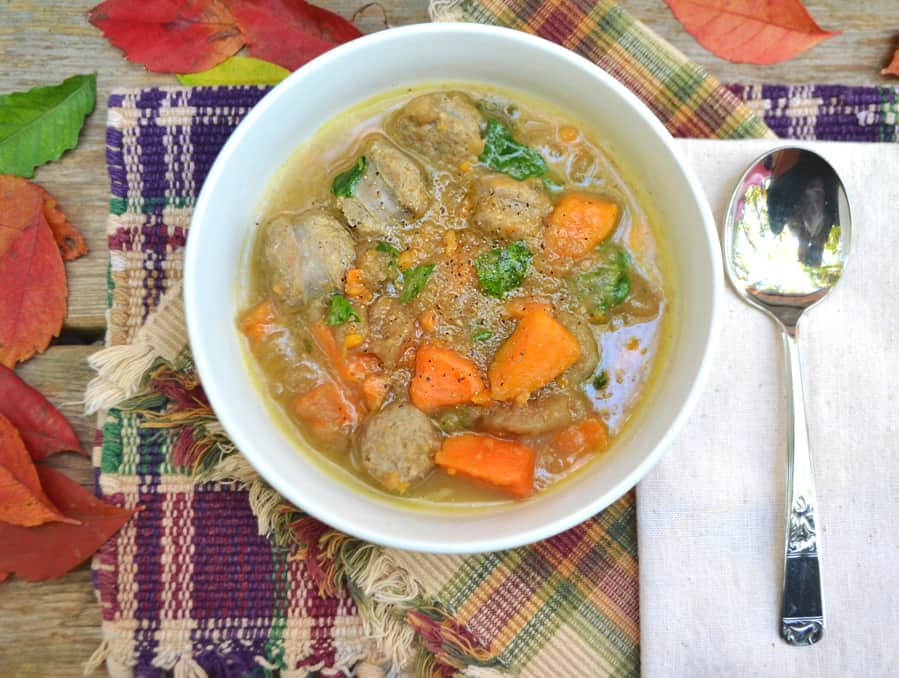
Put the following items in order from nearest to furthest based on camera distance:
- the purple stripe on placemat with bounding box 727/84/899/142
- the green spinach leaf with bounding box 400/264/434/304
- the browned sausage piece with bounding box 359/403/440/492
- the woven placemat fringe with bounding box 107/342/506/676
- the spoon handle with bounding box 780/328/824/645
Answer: the browned sausage piece with bounding box 359/403/440/492
the green spinach leaf with bounding box 400/264/434/304
the spoon handle with bounding box 780/328/824/645
the woven placemat fringe with bounding box 107/342/506/676
the purple stripe on placemat with bounding box 727/84/899/142

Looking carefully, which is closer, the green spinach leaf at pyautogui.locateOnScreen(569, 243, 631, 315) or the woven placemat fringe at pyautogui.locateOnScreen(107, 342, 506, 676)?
the green spinach leaf at pyautogui.locateOnScreen(569, 243, 631, 315)

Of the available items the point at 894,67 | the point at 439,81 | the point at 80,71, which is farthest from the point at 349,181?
the point at 894,67

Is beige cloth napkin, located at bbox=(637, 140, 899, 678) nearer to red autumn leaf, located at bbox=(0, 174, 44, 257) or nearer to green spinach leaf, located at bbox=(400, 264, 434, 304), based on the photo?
green spinach leaf, located at bbox=(400, 264, 434, 304)

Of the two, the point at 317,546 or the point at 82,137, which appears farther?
the point at 82,137

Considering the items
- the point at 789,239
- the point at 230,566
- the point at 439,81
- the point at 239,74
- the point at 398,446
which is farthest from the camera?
the point at 239,74

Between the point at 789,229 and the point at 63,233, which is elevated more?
the point at 789,229

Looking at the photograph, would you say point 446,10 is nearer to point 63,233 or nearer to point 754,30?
Answer: point 754,30

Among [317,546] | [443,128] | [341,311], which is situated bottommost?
[317,546]

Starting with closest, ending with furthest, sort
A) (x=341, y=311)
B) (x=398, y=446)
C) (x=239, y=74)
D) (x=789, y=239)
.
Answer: (x=398, y=446), (x=341, y=311), (x=789, y=239), (x=239, y=74)

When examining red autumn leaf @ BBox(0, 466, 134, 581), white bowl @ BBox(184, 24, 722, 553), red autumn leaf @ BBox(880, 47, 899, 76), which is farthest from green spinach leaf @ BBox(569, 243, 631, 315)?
red autumn leaf @ BBox(0, 466, 134, 581)
